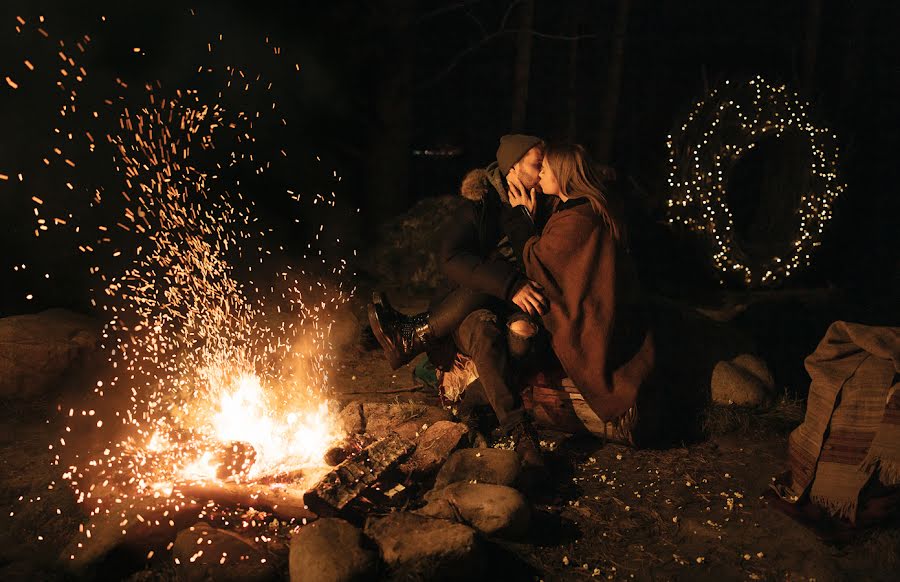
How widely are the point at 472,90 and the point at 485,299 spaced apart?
20.3ft

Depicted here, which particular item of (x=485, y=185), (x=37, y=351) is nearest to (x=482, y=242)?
(x=485, y=185)

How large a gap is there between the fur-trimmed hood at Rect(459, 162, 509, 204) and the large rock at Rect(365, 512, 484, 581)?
2.18 m

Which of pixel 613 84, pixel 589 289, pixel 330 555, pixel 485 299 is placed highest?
pixel 613 84

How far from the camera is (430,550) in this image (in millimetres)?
3174

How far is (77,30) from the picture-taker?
8.11m

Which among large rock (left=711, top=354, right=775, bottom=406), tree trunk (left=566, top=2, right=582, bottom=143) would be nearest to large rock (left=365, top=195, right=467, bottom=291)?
tree trunk (left=566, top=2, right=582, bottom=143)

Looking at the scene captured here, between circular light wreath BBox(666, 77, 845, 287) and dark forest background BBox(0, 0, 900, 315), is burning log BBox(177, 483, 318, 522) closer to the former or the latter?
dark forest background BBox(0, 0, 900, 315)

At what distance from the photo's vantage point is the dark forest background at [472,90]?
8.00 metres

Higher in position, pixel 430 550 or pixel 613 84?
pixel 613 84

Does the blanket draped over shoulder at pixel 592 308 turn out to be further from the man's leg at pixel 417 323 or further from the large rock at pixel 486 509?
the large rock at pixel 486 509

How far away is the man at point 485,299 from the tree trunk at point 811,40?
21.7ft

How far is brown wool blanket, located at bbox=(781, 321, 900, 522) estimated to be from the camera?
3.52 meters

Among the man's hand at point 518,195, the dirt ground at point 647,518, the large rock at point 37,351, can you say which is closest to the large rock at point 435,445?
the dirt ground at point 647,518

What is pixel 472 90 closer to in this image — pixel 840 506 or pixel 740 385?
pixel 740 385
